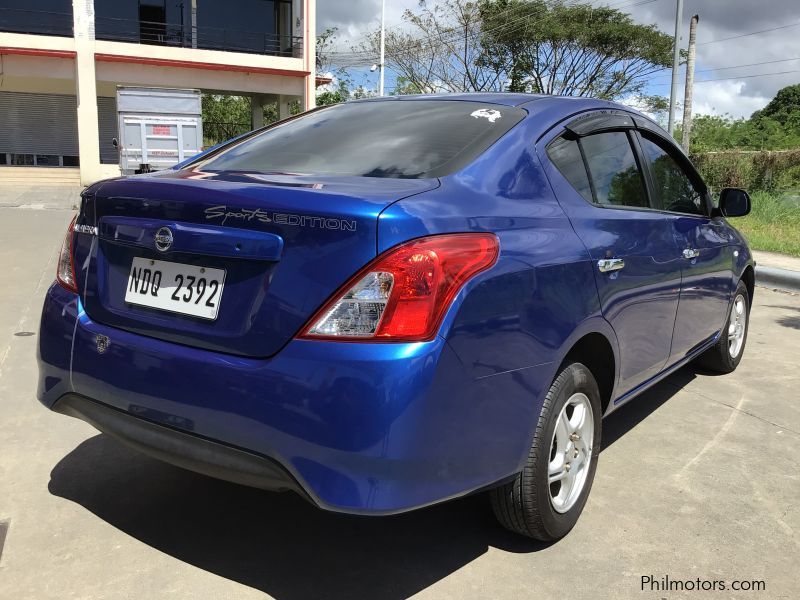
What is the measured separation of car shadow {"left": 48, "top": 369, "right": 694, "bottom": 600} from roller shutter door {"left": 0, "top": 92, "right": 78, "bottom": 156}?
1120 inches

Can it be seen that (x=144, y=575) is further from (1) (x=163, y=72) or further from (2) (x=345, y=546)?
(1) (x=163, y=72)

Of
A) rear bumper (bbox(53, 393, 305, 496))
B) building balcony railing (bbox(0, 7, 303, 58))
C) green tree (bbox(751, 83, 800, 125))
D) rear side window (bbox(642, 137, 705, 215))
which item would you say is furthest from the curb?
green tree (bbox(751, 83, 800, 125))

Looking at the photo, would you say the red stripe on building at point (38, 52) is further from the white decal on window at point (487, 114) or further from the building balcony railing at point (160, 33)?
the white decal on window at point (487, 114)

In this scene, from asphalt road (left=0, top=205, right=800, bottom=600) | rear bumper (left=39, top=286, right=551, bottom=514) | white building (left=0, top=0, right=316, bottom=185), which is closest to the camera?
rear bumper (left=39, top=286, right=551, bottom=514)

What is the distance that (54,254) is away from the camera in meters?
9.06

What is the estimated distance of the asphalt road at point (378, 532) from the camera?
2.37 metres

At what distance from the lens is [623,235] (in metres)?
2.91

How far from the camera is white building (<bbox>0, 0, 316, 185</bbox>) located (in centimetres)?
2283

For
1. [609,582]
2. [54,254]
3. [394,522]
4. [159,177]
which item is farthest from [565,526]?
[54,254]

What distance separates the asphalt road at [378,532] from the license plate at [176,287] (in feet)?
2.95

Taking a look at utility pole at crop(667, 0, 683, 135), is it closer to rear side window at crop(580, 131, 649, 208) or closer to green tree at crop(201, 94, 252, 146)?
rear side window at crop(580, 131, 649, 208)

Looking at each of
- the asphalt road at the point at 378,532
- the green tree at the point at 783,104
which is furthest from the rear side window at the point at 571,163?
the green tree at the point at 783,104

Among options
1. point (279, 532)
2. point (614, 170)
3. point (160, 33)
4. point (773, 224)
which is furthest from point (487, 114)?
point (160, 33)

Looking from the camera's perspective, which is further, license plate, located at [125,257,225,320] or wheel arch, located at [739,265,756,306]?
wheel arch, located at [739,265,756,306]
